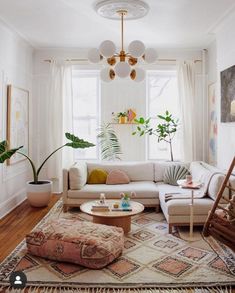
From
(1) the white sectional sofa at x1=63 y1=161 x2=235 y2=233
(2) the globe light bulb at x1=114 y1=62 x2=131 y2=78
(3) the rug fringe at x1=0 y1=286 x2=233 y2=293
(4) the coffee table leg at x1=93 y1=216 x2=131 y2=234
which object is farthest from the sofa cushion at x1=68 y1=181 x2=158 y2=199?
(3) the rug fringe at x1=0 y1=286 x2=233 y2=293

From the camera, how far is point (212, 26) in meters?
4.95

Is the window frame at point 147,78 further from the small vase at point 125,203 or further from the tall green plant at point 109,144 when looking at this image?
the small vase at point 125,203

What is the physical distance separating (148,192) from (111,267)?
6.63 feet

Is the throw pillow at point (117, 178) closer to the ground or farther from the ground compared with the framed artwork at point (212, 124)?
closer to the ground

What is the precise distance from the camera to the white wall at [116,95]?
6.39 meters

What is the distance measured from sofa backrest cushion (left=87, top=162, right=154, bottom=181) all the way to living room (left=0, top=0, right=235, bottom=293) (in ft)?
0.06

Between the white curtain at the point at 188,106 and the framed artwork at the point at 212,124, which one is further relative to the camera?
the white curtain at the point at 188,106

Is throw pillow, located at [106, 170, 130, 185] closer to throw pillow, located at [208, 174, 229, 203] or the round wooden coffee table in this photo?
the round wooden coffee table

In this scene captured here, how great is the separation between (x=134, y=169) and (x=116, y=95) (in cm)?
158

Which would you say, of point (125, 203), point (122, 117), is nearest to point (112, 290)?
point (125, 203)

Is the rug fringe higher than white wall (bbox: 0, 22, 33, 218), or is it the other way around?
white wall (bbox: 0, 22, 33, 218)

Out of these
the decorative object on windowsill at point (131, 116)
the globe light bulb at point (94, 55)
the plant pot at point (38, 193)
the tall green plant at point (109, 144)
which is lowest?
the plant pot at point (38, 193)

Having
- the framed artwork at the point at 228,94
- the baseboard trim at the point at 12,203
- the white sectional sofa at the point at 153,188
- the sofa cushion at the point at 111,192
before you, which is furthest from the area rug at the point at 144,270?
the framed artwork at the point at 228,94

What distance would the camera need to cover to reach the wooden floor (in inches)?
146
